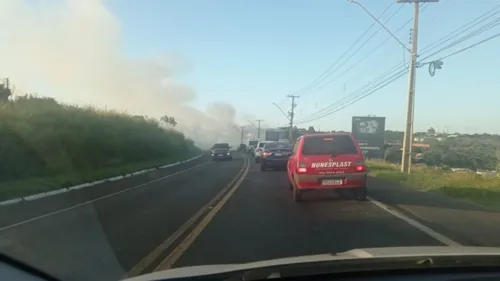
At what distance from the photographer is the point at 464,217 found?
11.9 meters

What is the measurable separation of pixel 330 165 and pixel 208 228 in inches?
193

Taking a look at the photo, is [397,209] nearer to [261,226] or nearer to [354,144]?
[354,144]

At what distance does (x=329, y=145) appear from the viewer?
1444 cm

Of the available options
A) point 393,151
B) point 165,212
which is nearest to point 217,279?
point 165,212

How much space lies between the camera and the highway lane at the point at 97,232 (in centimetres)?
692

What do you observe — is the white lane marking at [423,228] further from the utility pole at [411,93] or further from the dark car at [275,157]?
the dark car at [275,157]

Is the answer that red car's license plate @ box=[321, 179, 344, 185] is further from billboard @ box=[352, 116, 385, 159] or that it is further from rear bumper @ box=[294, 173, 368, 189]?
billboard @ box=[352, 116, 385, 159]

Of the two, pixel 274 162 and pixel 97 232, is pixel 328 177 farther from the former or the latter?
pixel 274 162

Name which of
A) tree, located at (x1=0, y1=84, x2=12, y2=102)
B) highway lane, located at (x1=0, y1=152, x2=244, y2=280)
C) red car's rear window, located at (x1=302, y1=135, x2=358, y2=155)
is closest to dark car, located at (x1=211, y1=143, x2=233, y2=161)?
tree, located at (x1=0, y1=84, x2=12, y2=102)

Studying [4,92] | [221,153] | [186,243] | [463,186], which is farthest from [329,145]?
[221,153]

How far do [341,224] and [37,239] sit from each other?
539 cm

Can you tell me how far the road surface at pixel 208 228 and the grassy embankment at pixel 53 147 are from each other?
4.46 metres

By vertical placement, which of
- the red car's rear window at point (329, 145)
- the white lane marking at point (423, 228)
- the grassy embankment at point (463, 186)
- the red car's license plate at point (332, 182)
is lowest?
the white lane marking at point (423, 228)

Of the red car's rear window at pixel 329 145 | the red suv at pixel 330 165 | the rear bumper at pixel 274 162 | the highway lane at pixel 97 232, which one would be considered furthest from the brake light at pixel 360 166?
the rear bumper at pixel 274 162
